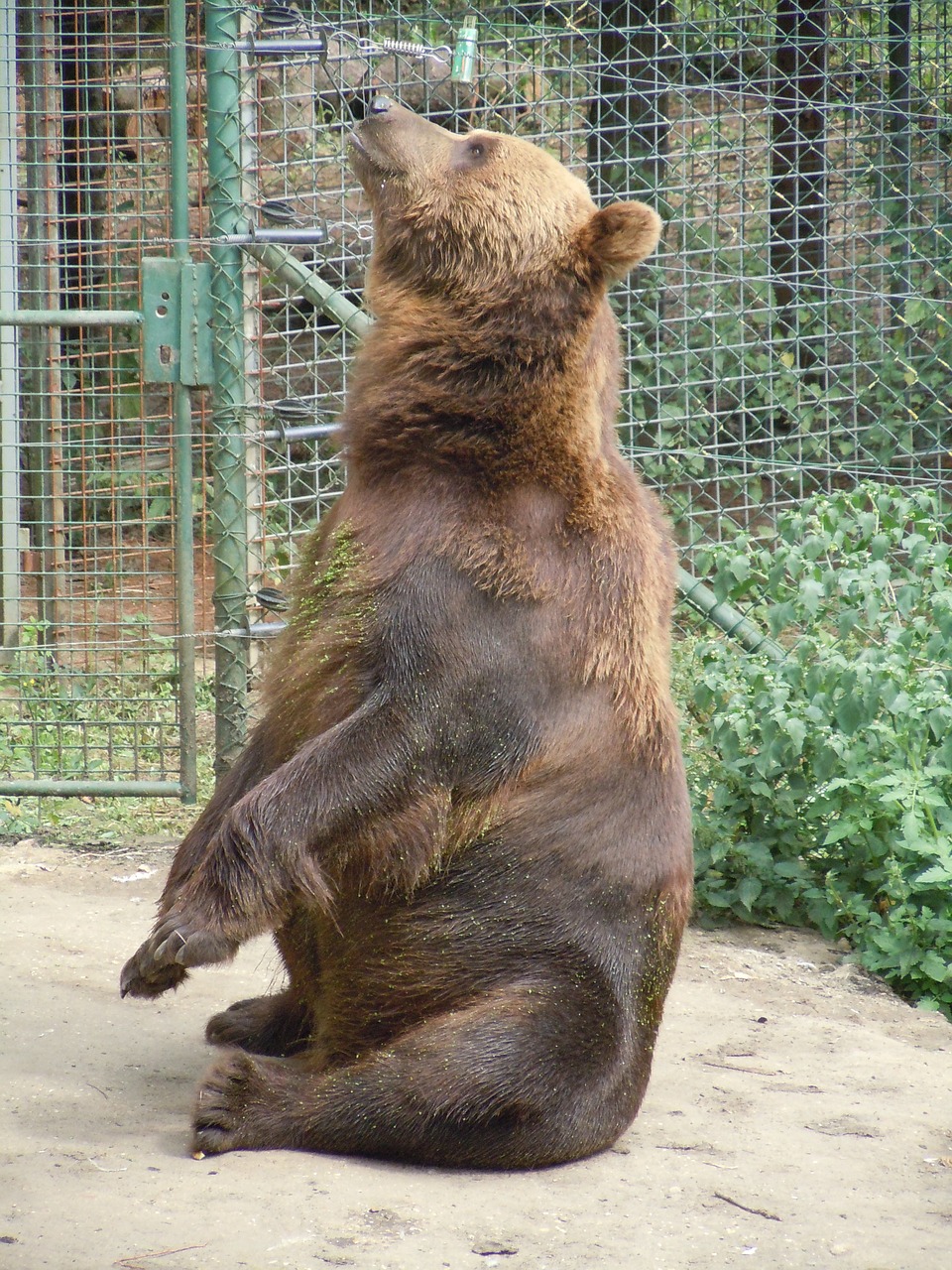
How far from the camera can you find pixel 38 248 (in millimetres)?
8328

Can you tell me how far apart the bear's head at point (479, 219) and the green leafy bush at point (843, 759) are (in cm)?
188

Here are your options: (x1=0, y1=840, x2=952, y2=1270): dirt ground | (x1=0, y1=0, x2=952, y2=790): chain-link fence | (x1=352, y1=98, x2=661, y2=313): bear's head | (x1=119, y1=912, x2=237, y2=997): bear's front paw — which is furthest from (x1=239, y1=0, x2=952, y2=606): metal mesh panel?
(x1=119, y1=912, x2=237, y2=997): bear's front paw

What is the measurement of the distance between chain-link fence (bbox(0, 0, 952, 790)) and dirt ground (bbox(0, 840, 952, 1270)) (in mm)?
2294

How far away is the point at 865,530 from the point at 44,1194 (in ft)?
11.7

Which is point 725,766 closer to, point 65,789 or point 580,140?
point 65,789

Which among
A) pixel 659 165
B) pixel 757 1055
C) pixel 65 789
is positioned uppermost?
pixel 659 165

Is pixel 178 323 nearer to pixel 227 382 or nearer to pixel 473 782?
pixel 227 382

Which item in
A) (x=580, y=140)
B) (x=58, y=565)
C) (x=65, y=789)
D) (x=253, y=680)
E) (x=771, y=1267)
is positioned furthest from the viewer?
(x=580, y=140)

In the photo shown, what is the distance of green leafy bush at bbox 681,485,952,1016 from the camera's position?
489 centimetres

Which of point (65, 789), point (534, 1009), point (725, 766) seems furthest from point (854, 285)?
point (534, 1009)

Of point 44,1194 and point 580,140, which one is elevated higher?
point 580,140

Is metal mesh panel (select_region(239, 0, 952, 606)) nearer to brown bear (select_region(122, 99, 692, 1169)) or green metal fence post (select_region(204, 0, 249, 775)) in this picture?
green metal fence post (select_region(204, 0, 249, 775))

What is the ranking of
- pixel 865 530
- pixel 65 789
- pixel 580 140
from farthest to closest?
pixel 580 140 → pixel 65 789 → pixel 865 530

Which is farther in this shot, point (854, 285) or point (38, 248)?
point (854, 285)
